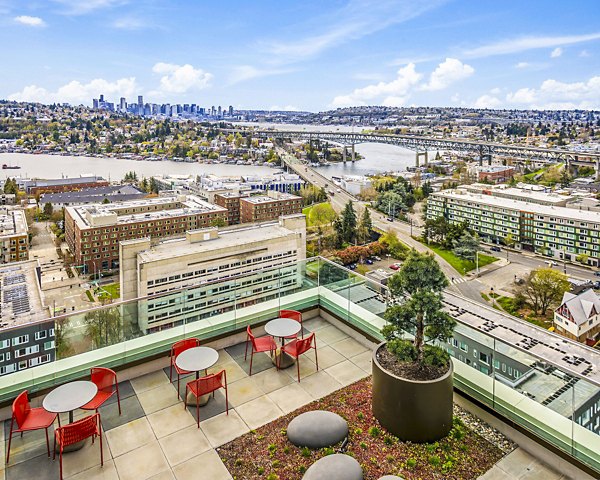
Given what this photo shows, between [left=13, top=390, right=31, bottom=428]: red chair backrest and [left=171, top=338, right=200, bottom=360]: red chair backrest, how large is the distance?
437mm

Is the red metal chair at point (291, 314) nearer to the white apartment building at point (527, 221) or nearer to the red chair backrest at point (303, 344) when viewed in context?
the red chair backrest at point (303, 344)

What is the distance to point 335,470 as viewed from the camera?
1.03 meters

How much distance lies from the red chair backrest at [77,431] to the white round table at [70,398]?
4cm

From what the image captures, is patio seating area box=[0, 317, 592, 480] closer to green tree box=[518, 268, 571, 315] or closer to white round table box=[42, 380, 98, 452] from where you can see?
white round table box=[42, 380, 98, 452]

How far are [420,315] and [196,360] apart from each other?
2.30 ft

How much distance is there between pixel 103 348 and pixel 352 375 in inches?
34.5

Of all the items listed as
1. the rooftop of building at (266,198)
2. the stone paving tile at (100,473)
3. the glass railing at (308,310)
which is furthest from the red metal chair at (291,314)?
the rooftop of building at (266,198)

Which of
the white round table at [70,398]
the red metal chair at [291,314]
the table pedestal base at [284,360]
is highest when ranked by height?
the red metal chair at [291,314]

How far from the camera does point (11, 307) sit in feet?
20.2

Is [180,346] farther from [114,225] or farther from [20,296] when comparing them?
[114,225]

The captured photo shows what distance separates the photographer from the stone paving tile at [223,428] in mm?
1264

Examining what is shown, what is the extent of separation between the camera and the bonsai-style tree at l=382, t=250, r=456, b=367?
126 centimetres

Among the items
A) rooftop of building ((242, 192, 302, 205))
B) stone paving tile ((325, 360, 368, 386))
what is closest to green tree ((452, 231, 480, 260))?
rooftop of building ((242, 192, 302, 205))

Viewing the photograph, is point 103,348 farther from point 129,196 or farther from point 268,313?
point 129,196
